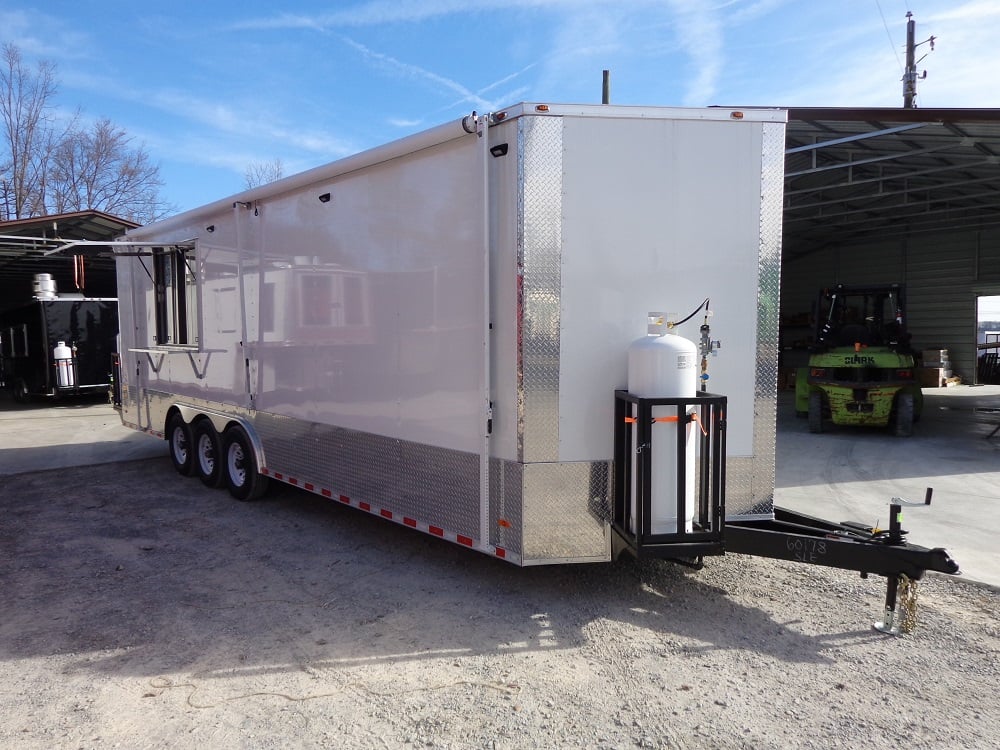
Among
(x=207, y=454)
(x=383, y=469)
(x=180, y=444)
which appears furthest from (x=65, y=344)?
(x=383, y=469)

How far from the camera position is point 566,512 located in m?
4.02

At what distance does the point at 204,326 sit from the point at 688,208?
524 centimetres

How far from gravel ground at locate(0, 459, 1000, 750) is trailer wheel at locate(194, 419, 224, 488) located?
1716 millimetres

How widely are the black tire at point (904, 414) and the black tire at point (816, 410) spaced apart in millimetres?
1086

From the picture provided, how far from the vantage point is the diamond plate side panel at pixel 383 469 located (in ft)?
14.1

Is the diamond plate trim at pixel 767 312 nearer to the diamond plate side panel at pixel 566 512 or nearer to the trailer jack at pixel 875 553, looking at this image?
the trailer jack at pixel 875 553

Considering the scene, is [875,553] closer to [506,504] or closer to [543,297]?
[506,504]

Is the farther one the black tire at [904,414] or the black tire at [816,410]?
the black tire at [816,410]

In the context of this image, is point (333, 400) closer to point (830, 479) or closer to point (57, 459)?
point (830, 479)

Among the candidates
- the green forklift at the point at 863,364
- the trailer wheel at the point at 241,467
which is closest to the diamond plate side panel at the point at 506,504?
the trailer wheel at the point at 241,467

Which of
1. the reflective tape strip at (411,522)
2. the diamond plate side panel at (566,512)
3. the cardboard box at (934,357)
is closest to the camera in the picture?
the diamond plate side panel at (566,512)

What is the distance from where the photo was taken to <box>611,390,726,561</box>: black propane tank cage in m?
3.72

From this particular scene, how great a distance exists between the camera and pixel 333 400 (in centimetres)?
534

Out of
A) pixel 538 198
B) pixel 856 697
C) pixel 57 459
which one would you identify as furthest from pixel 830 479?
pixel 57 459
